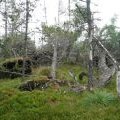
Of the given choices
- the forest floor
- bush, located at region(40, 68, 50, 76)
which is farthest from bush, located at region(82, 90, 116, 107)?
bush, located at region(40, 68, 50, 76)

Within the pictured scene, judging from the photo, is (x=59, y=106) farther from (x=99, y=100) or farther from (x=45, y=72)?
(x=45, y=72)

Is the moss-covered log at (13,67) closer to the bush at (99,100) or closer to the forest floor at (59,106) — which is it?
the forest floor at (59,106)

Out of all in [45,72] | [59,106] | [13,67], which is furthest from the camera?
[13,67]

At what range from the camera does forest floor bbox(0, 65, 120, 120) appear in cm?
1506

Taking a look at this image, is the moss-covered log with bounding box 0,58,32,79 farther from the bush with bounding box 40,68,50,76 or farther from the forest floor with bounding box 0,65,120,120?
the forest floor with bounding box 0,65,120,120

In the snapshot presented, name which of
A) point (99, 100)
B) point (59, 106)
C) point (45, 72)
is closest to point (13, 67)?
point (45, 72)

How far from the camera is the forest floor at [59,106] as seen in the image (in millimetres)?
15062

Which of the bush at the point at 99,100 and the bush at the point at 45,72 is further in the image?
the bush at the point at 45,72

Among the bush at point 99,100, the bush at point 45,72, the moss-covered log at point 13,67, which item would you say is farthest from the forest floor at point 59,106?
the moss-covered log at point 13,67

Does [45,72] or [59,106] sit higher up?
[45,72]

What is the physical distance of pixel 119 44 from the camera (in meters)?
41.0

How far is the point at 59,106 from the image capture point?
16781 mm

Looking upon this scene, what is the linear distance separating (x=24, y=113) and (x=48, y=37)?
25360mm

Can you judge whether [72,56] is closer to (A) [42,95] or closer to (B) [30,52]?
(B) [30,52]
